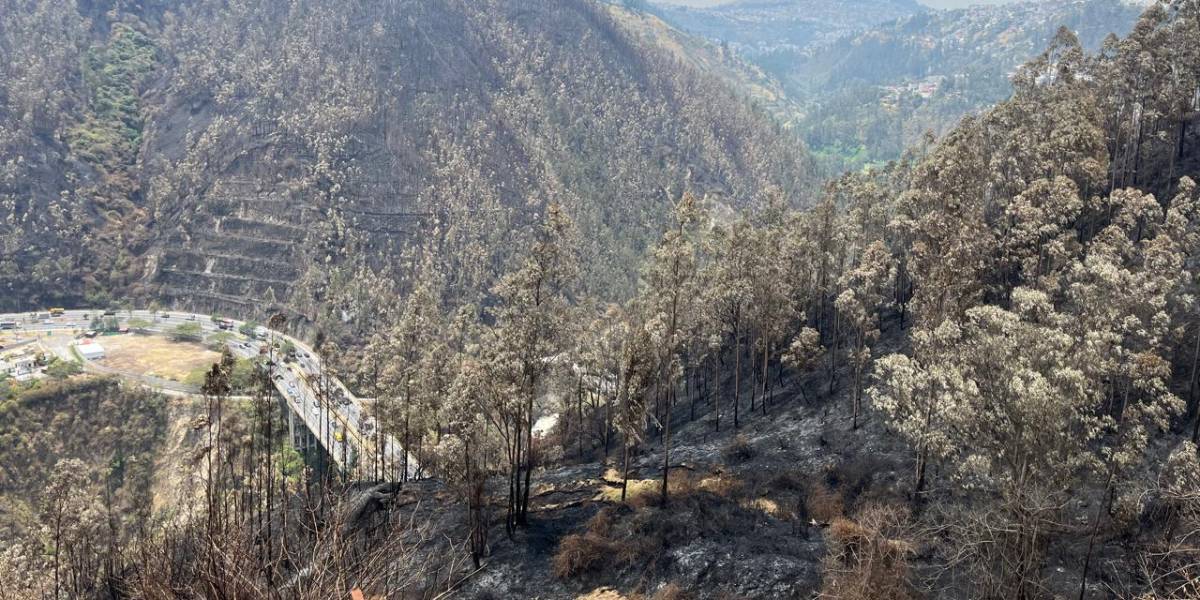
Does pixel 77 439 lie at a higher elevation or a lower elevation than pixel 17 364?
lower

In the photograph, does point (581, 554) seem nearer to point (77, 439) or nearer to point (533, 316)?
point (533, 316)

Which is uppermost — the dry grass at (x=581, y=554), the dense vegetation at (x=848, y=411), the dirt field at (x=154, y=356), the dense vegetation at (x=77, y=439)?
the dense vegetation at (x=848, y=411)

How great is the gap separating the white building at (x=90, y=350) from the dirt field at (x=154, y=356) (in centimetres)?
112

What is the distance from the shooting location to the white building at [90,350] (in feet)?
399

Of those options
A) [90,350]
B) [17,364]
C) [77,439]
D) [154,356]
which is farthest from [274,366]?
[90,350]

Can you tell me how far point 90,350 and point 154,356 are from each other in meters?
10.4

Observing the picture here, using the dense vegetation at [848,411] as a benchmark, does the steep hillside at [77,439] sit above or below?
below

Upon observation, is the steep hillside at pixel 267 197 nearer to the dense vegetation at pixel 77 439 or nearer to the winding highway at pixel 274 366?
the winding highway at pixel 274 366

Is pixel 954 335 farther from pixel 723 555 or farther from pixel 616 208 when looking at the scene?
pixel 616 208

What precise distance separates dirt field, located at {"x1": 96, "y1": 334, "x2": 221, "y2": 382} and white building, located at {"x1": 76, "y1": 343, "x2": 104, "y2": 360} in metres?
1.12

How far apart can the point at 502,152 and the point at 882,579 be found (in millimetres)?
183291

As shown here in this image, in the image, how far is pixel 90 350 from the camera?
123438 millimetres

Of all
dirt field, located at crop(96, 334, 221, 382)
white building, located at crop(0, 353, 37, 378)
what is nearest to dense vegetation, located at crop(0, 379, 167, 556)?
white building, located at crop(0, 353, 37, 378)

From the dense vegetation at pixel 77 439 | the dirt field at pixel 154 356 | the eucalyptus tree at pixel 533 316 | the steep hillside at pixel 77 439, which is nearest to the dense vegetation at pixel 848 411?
the eucalyptus tree at pixel 533 316
